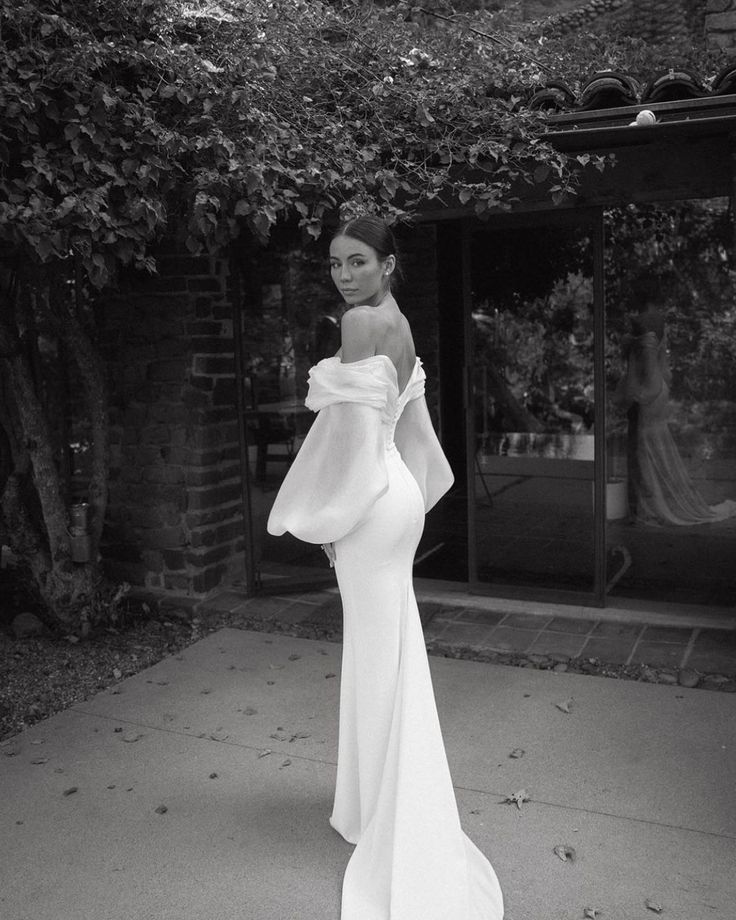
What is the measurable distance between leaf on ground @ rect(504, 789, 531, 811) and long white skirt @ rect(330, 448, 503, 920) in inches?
20.7

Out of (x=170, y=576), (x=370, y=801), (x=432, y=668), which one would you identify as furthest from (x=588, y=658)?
(x=170, y=576)

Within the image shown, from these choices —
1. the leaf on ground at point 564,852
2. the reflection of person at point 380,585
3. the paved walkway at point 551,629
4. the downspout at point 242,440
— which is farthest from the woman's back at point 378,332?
the downspout at point 242,440

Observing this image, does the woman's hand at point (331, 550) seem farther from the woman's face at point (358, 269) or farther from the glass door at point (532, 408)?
the glass door at point (532, 408)

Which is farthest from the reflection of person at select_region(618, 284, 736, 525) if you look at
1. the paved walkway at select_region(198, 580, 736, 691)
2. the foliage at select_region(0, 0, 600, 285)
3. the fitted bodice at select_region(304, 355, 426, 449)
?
the fitted bodice at select_region(304, 355, 426, 449)

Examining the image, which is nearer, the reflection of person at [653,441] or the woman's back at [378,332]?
the woman's back at [378,332]

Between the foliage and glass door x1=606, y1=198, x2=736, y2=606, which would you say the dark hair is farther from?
glass door x1=606, y1=198, x2=736, y2=606

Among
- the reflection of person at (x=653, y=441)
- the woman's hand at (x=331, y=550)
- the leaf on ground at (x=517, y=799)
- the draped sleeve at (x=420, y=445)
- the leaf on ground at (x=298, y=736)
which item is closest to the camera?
the woman's hand at (x=331, y=550)

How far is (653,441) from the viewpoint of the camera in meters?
5.52

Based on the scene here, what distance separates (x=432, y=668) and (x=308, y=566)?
1651 millimetres

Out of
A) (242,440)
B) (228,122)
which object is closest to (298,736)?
(242,440)

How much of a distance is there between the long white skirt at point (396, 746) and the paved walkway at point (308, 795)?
0.60ft

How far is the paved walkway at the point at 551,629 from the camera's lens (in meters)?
4.72

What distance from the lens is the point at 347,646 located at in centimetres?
281

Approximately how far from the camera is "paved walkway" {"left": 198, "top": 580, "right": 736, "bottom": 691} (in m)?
4.72
